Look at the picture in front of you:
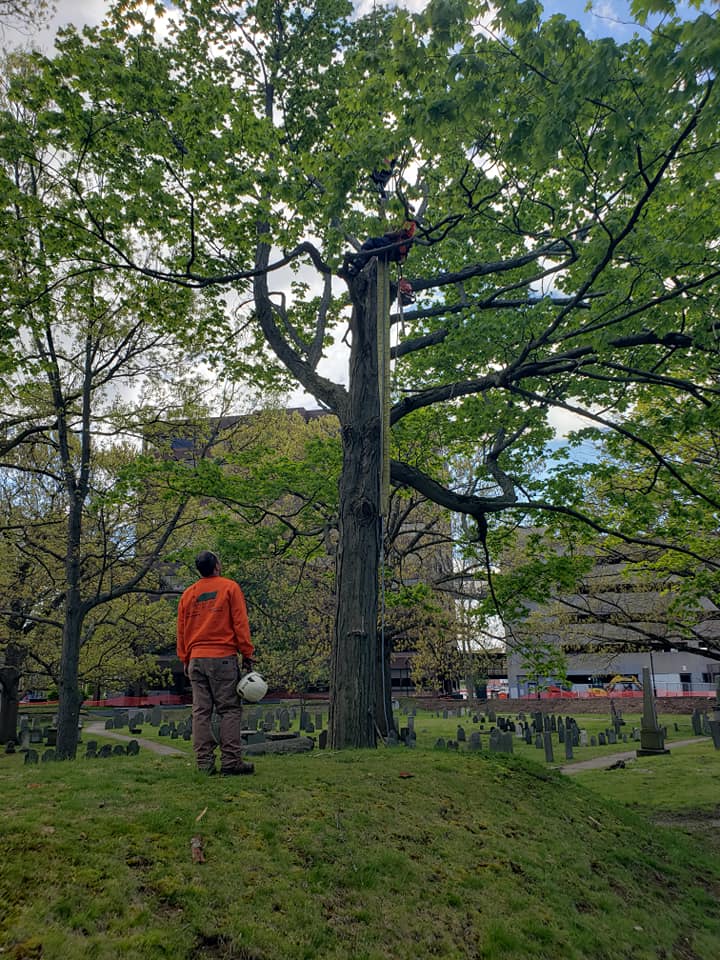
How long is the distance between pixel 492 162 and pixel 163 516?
13387 millimetres

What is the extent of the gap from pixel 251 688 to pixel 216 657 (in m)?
0.45

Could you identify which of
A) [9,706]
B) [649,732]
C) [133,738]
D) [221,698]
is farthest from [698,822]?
[9,706]

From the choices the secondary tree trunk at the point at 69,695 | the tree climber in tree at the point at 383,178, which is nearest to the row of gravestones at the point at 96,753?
the secondary tree trunk at the point at 69,695

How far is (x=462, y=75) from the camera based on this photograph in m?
5.89

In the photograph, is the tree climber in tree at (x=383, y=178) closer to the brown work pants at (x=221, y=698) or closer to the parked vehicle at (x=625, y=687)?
the brown work pants at (x=221, y=698)

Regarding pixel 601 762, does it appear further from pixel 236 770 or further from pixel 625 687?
pixel 625 687

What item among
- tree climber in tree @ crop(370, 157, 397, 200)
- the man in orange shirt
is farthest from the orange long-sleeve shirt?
tree climber in tree @ crop(370, 157, 397, 200)

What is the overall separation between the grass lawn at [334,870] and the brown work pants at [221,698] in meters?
0.33

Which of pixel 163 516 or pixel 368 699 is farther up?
pixel 163 516

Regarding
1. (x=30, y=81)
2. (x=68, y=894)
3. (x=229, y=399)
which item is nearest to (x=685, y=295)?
(x=30, y=81)

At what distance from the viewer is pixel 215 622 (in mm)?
5977

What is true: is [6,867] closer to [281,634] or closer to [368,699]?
[368,699]

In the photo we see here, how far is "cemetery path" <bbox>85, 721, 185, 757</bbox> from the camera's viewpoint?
19.6 meters

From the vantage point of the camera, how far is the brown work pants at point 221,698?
19.3 feet
